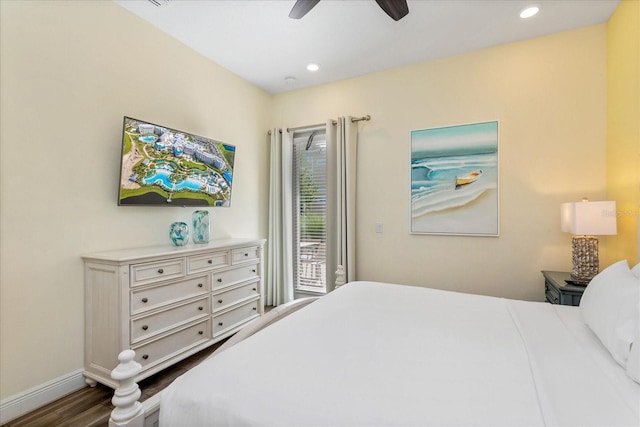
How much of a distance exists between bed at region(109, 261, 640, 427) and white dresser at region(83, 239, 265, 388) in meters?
1.27

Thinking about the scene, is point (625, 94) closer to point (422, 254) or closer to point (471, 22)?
point (471, 22)

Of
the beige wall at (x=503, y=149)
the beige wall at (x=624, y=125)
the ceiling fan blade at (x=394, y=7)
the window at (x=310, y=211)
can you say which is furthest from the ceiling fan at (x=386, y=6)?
the window at (x=310, y=211)

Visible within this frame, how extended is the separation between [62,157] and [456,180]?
130 inches

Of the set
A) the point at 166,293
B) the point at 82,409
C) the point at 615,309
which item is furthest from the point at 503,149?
the point at 82,409

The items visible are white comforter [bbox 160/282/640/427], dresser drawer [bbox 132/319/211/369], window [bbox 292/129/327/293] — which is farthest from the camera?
window [bbox 292/129/327/293]

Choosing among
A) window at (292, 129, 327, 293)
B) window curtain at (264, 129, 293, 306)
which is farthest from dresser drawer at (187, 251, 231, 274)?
window at (292, 129, 327, 293)

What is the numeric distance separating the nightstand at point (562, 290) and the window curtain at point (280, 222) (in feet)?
8.63

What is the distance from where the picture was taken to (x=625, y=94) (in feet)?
7.11

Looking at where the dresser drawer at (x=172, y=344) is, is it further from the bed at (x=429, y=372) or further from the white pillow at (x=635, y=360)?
the white pillow at (x=635, y=360)

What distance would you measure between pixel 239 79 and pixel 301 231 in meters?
2.02

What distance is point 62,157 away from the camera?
2027 mm

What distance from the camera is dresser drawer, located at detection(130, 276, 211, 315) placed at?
206cm

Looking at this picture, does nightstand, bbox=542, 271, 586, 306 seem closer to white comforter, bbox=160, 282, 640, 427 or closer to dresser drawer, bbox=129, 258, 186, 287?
white comforter, bbox=160, 282, 640, 427

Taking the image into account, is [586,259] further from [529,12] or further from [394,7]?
[394,7]
